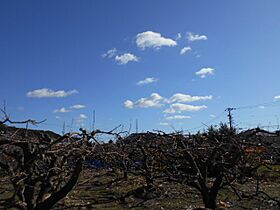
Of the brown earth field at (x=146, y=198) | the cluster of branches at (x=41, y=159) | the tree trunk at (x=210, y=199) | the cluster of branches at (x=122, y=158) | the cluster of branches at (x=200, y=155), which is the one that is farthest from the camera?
the brown earth field at (x=146, y=198)


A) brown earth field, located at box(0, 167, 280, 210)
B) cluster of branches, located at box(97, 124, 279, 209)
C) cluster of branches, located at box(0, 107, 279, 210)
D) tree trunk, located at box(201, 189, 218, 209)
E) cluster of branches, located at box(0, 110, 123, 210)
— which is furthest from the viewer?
brown earth field, located at box(0, 167, 280, 210)

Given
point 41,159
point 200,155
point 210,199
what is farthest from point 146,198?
point 41,159

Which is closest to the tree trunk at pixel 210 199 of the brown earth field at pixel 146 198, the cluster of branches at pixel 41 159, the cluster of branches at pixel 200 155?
the cluster of branches at pixel 200 155

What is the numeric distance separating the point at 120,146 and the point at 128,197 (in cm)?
513

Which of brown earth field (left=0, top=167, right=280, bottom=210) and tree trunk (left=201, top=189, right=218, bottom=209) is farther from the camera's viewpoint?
brown earth field (left=0, top=167, right=280, bottom=210)

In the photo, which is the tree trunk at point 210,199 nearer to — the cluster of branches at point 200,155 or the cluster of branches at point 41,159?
the cluster of branches at point 200,155

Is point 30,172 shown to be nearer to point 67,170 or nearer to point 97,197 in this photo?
point 67,170

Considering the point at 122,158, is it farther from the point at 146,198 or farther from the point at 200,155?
the point at 146,198

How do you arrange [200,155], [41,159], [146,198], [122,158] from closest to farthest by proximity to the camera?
[41,159], [122,158], [200,155], [146,198]

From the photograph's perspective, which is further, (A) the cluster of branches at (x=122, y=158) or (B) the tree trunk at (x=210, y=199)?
(B) the tree trunk at (x=210, y=199)

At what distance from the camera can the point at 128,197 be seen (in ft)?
36.0

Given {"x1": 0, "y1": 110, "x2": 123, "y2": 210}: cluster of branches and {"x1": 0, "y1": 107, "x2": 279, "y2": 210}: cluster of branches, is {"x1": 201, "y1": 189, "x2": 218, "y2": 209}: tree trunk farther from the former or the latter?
{"x1": 0, "y1": 110, "x2": 123, "y2": 210}: cluster of branches

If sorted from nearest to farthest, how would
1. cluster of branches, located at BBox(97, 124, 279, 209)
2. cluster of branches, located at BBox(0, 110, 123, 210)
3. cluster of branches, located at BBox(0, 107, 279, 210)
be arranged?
cluster of branches, located at BBox(0, 110, 123, 210), cluster of branches, located at BBox(0, 107, 279, 210), cluster of branches, located at BBox(97, 124, 279, 209)

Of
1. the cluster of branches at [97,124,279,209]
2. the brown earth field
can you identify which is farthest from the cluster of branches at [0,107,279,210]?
the brown earth field
